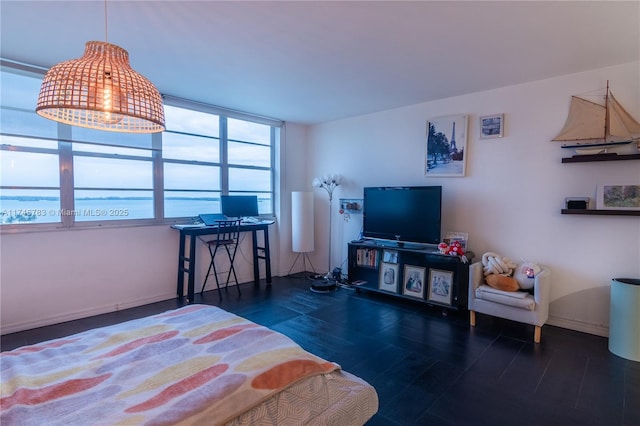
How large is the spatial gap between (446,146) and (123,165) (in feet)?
12.2

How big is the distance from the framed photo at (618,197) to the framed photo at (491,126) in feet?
3.39

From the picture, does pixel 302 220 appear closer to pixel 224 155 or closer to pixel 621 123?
pixel 224 155

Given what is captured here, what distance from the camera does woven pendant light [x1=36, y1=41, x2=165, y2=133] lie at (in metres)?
1.28

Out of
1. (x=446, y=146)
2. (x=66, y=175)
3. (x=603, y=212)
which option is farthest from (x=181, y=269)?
(x=603, y=212)

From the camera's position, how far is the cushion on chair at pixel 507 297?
112 inches

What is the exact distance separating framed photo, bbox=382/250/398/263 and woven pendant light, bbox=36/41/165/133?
312cm

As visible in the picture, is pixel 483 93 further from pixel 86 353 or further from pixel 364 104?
pixel 86 353

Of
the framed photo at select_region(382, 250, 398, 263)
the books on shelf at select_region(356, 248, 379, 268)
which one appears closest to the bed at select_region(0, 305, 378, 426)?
the framed photo at select_region(382, 250, 398, 263)

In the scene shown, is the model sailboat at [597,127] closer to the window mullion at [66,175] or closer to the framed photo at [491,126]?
the framed photo at [491,126]

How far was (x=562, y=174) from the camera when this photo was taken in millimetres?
3115

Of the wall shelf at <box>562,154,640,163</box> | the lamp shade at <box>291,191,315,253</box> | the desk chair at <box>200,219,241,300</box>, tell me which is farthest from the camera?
the lamp shade at <box>291,191,315,253</box>

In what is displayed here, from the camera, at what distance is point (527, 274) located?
303 cm

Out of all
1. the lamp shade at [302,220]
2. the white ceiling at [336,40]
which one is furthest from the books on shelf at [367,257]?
the white ceiling at [336,40]

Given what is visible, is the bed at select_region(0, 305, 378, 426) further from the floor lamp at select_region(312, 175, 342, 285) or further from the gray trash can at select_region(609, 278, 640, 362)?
the floor lamp at select_region(312, 175, 342, 285)
